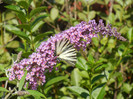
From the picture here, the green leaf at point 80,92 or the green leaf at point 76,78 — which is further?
the green leaf at point 76,78

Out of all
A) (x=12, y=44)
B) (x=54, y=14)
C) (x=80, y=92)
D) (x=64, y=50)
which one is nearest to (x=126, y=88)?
(x=80, y=92)

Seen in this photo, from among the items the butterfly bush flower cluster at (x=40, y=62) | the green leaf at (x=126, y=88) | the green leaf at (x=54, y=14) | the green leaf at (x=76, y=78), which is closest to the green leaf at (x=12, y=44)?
the green leaf at (x=54, y=14)

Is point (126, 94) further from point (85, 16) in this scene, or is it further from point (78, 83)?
point (85, 16)

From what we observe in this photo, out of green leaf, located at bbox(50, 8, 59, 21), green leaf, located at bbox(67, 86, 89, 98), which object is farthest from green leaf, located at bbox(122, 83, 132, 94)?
green leaf, located at bbox(50, 8, 59, 21)

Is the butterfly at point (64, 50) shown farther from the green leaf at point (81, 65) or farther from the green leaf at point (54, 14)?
the green leaf at point (54, 14)

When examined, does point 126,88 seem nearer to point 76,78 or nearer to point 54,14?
point 76,78

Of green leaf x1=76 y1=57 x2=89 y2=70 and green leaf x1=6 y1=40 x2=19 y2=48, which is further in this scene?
green leaf x1=6 y1=40 x2=19 y2=48

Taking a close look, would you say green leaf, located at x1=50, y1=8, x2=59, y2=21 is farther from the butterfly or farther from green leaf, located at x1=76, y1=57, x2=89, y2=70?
the butterfly

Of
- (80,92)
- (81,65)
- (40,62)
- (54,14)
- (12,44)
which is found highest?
(54,14)

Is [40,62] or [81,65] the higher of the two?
[40,62]

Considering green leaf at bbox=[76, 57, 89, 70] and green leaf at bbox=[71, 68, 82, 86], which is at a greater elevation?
green leaf at bbox=[76, 57, 89, 70]

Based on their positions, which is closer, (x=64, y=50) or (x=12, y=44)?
(x=64, y=50)

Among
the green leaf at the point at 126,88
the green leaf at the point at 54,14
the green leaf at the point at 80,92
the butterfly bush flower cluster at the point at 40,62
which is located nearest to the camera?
the butterfly bush flower cluster at the point at 40,62
